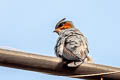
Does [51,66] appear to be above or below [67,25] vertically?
below

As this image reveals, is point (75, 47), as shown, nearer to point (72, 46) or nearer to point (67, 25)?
point (72, 46)

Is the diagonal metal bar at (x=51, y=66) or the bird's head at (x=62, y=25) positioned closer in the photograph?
the diagonal metal bar at (x=51, y=66)

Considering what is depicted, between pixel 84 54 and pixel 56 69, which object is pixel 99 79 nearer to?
pixel 56 69

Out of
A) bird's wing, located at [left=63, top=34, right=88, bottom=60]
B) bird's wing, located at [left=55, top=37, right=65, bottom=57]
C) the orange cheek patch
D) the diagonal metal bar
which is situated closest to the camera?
the diagonal metal bar

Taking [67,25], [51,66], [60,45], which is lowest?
[51,66]

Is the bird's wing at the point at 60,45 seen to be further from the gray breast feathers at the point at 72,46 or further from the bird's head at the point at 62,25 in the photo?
the bird's head at the point at 62,25

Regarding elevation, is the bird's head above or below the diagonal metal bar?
above

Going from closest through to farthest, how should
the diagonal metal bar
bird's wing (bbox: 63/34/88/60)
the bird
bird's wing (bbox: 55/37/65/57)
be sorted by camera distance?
the diagonal metal bar, the bird, bird's wing (bbox: 63/34/88/60), bird's wing (bbox: 55/37/65/57)

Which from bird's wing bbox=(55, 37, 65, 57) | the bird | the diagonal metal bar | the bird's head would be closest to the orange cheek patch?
the bird's head

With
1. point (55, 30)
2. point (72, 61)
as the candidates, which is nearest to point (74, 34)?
point (72, 61)

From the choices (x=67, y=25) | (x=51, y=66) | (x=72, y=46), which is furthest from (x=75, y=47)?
(x=67, y=25)

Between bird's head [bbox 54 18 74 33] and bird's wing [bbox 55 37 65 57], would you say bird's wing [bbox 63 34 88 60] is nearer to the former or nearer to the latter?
bird's wing [bbox 55 37 65 57]

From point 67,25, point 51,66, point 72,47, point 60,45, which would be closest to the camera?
point 51,66

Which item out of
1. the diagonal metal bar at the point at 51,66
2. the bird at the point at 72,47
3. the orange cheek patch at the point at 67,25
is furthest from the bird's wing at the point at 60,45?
the orange cheek patch at the point at 67,25
